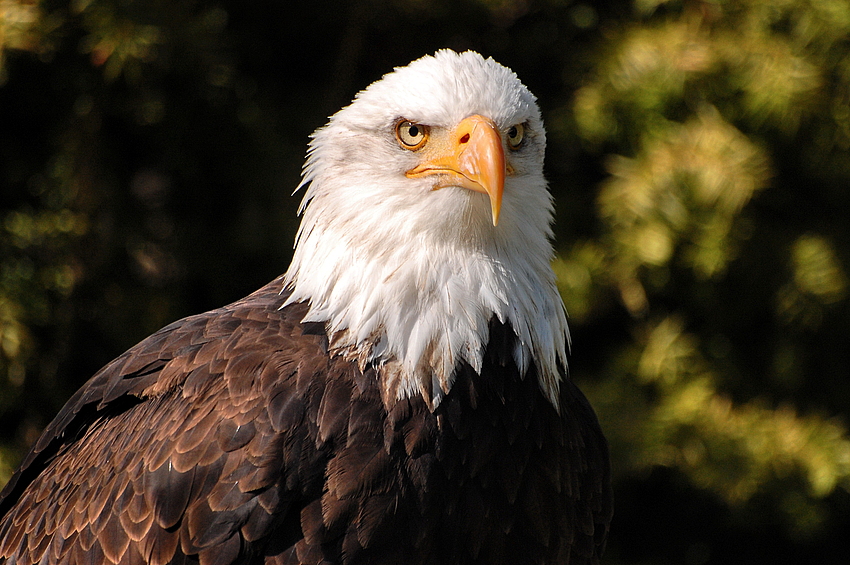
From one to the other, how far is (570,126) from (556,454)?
2588 mm

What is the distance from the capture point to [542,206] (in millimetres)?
2529

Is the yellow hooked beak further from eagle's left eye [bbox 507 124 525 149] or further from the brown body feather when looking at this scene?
the brown body feather

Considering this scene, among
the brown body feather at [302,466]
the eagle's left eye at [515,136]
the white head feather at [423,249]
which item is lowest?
the brown body feather at [302,466]

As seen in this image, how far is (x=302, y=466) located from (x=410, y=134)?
0.94 meters

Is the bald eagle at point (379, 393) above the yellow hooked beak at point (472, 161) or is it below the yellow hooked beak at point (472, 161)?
below

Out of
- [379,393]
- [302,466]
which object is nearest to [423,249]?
[379,393]

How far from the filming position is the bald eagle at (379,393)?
2.13 metres

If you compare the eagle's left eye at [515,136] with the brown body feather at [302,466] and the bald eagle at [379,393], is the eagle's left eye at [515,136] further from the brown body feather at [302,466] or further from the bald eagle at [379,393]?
the brown body feather at [302,466]

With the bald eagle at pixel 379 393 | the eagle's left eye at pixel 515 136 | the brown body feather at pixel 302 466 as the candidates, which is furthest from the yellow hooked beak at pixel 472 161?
the brown body feather at pixel 302 466

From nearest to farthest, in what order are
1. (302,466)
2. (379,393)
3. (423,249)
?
1. (302,466)
2. (379,393)
3. (423,249)

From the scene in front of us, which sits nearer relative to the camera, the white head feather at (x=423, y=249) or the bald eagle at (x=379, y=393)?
the bald eagle at (x=379, y=393)

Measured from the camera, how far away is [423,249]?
2.34 metres

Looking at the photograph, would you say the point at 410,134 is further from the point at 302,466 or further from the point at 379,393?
the point at 302,466

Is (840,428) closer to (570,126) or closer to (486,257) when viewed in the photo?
(570,126)
